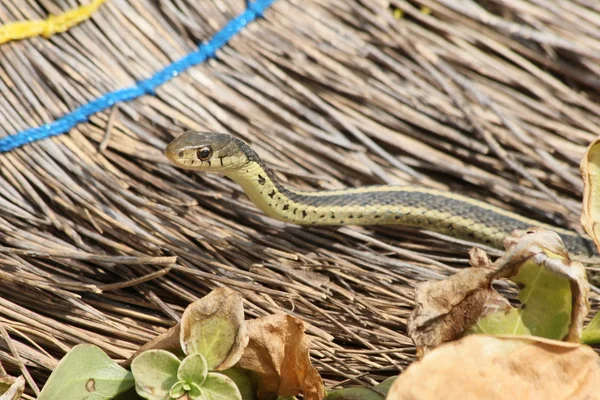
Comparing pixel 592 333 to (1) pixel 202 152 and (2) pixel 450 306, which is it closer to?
(2) pixel 450 306

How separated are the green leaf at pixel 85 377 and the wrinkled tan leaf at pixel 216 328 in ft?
0.36

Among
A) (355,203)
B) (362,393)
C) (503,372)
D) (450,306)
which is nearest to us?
(503,372)

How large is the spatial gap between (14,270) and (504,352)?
0.81m

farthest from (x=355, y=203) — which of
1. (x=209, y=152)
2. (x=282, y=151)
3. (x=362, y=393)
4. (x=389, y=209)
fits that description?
(x=362, y=393)

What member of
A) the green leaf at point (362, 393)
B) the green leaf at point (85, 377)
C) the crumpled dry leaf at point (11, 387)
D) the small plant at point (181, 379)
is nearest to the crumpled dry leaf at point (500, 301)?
the green leaf at point (362, 393)

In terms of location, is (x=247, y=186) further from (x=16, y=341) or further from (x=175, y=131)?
(x=16, y=341)

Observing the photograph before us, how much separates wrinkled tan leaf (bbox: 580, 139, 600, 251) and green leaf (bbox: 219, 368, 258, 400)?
474 millimetres

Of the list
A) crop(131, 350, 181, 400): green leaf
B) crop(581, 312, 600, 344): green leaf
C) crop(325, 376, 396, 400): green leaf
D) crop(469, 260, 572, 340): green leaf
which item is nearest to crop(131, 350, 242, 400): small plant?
crop(131, 350, 181, 400): green leaf

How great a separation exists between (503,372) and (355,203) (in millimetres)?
680

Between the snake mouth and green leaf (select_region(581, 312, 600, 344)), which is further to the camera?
the snake mouth

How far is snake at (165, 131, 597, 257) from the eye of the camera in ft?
4.23

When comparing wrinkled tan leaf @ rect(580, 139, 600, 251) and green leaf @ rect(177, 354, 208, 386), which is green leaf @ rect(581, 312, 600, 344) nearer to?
wrinkled tan leaf @ rect(580, 139, 600, 251)

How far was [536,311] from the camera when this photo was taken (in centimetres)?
84

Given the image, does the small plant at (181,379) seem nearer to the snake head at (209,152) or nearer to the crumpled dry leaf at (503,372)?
the crumpled dry leaf at (503,372)
